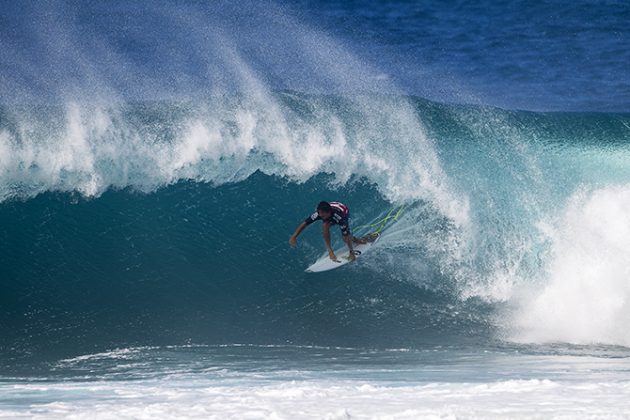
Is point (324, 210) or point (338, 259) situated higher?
point (324, 210)

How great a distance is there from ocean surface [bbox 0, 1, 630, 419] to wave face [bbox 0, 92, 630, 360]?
3 cm

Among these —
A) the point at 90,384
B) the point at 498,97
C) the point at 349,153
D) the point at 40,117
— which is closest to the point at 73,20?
the point at 498,97

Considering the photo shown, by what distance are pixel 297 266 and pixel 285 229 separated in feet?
3.65

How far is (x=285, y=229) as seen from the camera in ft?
37.0

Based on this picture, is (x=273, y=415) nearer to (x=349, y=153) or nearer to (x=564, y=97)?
(x=349, y=153)

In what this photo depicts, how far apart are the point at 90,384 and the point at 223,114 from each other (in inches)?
301

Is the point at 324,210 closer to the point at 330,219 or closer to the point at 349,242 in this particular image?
the point at 330,219

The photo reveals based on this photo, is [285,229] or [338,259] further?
[285,229]

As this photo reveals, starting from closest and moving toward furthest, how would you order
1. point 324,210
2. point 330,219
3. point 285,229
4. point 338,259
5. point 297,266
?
point 324,210 → point 330,219 → point 338,259 → point 297,266 → point 285,229

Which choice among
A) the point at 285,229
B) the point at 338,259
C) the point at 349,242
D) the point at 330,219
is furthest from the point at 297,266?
the point at 330,219

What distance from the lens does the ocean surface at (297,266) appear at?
6.22 metres

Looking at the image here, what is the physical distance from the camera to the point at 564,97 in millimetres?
30391

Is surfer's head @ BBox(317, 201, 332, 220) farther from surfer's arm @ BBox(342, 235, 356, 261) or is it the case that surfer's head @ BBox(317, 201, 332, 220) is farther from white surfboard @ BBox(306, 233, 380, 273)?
white surfboard @ BBox(306, 233, 380, 273)

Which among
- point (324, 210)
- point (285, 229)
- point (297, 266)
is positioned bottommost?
point (297, 266)
